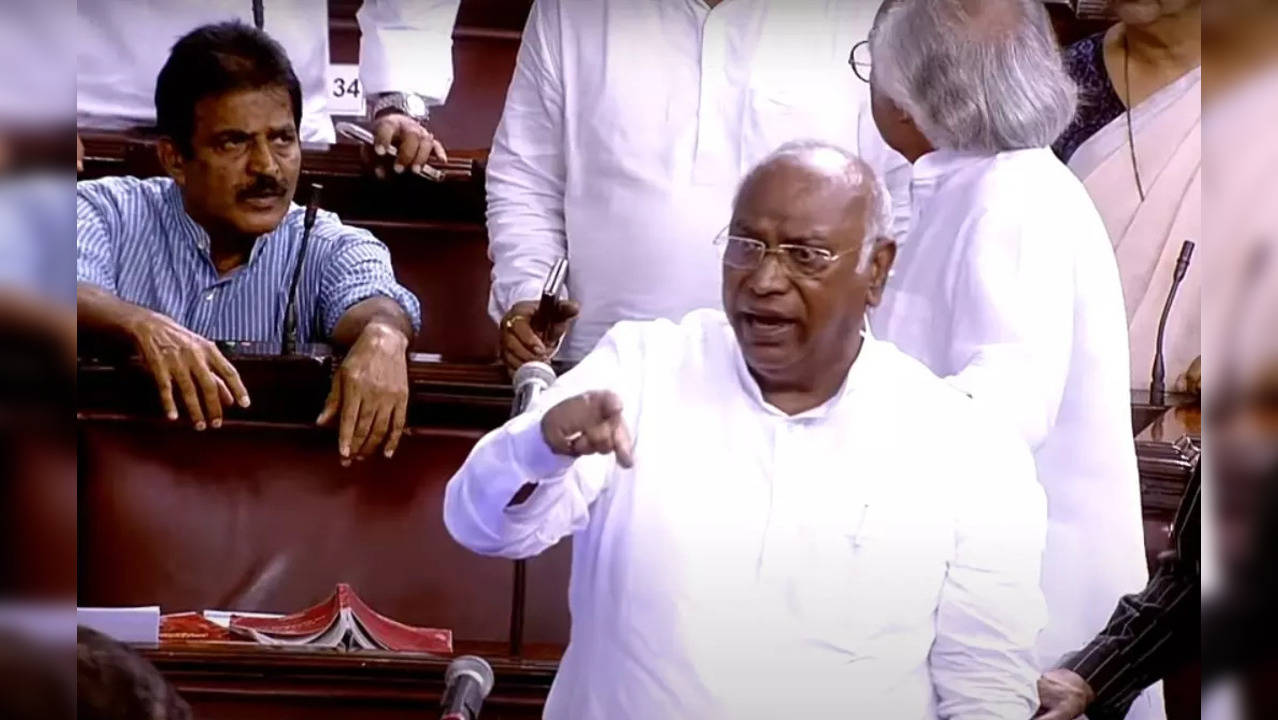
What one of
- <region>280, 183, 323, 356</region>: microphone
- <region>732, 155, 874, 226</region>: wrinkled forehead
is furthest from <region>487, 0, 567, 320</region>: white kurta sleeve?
<region>732, 155, 874, 226</region>: wrinkled forehead

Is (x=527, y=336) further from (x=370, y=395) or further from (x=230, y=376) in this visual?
(x=230, y=376)

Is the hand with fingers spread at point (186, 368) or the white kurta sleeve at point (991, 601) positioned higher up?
the hand with fingers spread at point (186, 368)

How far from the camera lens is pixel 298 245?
→ 10.2ft

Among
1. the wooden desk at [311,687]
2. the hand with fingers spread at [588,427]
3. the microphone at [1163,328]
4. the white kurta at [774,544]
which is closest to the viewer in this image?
the hand with fingers spread at [588,427]

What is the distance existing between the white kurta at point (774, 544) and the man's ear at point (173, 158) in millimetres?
514

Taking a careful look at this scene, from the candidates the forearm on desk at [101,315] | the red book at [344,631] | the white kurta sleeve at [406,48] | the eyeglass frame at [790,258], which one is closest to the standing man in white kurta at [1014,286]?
the eyeglass frame at [790,258]

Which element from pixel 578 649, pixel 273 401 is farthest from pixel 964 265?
pixel 273 401

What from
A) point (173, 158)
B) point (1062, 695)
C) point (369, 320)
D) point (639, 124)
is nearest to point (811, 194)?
point (639, 124)

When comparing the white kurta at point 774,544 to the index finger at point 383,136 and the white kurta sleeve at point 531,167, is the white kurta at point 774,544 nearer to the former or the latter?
the white kurta sleeve at point 531,167

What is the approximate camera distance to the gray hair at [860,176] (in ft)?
9.66

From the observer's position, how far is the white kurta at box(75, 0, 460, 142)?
3.10 meters

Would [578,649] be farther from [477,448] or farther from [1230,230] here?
[1230,230]

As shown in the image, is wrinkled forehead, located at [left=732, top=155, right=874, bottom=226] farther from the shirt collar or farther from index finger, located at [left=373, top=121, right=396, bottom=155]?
index finger, located at [left=373, top=121, right=396, bottom=155]

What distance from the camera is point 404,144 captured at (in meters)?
3.16
